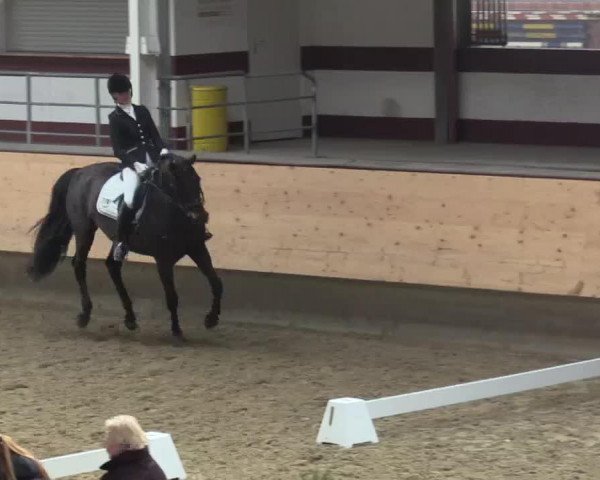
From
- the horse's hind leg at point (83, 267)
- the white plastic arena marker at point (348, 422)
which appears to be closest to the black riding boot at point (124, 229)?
the horse's hind leg at point (83, 267)

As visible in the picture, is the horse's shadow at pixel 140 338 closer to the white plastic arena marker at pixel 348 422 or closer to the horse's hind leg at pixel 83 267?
the horse's hind leg at pixel 83 267

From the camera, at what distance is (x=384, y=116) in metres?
14.6

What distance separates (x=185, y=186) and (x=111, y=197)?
93 centimetres

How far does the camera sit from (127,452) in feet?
15.6

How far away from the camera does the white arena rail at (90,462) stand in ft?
20.3

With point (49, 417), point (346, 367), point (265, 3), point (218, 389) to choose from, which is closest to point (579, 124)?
point (265, 3)

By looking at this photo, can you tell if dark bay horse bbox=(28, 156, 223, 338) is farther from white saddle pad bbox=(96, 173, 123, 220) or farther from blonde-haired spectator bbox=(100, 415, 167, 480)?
blonde-haired spectator bbox=(100, 415, 167, 480)

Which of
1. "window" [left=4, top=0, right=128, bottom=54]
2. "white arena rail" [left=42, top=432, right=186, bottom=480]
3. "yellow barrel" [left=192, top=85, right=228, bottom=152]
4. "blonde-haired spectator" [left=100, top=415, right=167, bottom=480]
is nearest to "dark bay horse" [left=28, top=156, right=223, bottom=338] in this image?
"yellow barrel" [left=192, top=85, right=228, bottom=152]

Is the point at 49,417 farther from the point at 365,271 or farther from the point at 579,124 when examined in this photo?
the point at 579,124

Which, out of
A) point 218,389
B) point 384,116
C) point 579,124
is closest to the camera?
point 218,389

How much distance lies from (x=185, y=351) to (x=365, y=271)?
1.39 meters

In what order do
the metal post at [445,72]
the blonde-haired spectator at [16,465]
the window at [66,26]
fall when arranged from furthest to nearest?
the window at [66,26] < the metal post at [445,72] < the blonde-haired spectator at [16,465]

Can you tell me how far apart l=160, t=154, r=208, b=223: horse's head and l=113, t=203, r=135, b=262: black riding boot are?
22.7 inches

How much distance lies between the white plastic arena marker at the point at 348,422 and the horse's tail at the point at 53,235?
411 centimetres
